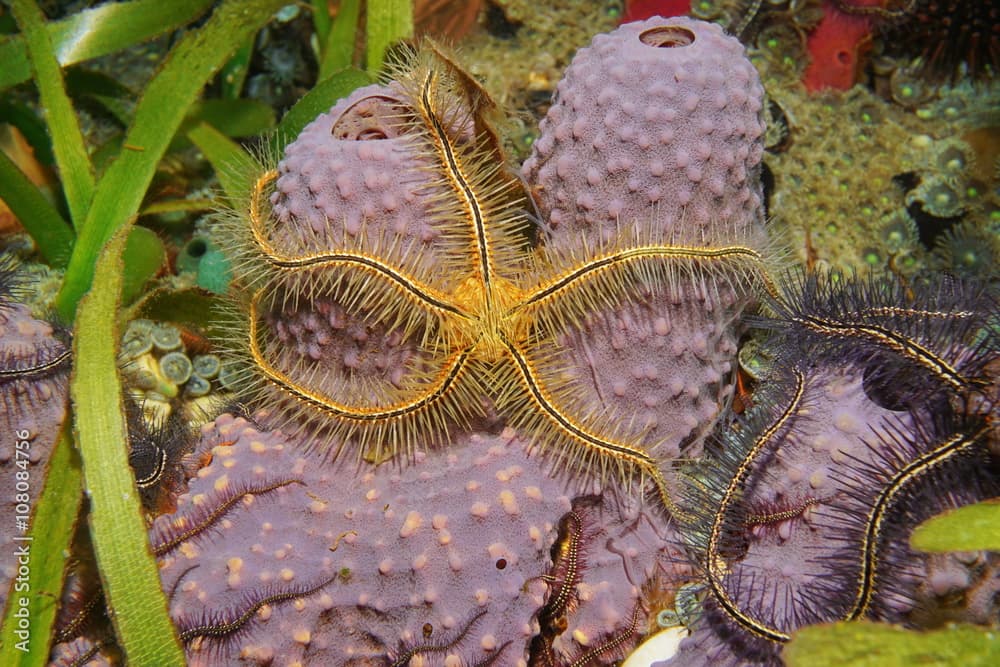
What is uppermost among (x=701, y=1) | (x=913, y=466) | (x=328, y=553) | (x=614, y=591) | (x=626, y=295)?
(x=701, y=1)

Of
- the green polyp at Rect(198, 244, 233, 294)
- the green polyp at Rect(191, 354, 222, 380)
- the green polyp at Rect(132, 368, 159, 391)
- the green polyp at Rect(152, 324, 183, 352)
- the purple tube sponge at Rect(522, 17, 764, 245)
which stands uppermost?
the purple tube sponge at Rect(522, 17, 764, 245)

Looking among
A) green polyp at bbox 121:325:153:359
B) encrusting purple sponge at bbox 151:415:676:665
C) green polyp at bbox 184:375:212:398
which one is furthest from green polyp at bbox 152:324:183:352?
encrusting purple sponge at bbox 151:415:676:665

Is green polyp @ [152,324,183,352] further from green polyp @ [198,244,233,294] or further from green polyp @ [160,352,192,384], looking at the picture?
green polyp @ [198,244,233,294]

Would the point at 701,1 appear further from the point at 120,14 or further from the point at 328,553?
the point at 328,553

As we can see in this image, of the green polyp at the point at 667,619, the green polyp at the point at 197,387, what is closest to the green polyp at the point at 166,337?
the green polyp at the point at 197,387

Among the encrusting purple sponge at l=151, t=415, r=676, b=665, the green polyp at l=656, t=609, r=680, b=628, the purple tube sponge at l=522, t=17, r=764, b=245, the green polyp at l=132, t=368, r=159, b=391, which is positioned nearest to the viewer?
the encrusting purple sponge at l=151, t=415, r=676, b=665

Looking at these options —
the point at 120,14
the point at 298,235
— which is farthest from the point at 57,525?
the point at 120,14
